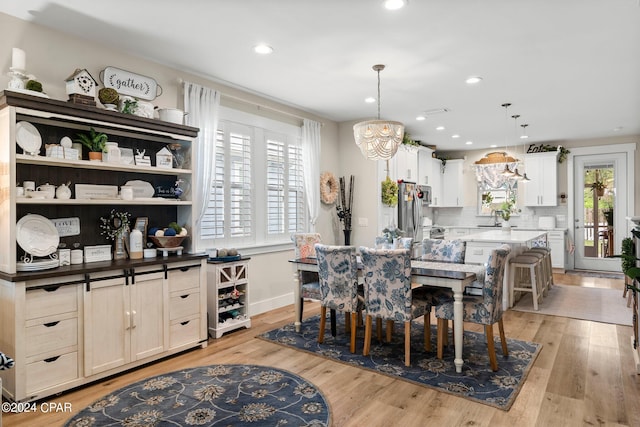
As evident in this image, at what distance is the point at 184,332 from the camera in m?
3.52

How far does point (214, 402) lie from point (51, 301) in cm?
133

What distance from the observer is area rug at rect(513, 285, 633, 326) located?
4.66m

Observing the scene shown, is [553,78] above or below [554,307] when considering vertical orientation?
above

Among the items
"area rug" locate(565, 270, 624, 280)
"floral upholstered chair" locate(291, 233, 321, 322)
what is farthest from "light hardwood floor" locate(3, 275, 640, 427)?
"area rug" locate(565, 270, 624, 280)

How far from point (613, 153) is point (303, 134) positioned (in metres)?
6.44

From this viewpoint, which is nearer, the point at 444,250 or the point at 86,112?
the point at 86,112

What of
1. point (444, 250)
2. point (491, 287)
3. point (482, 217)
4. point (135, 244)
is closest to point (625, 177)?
point (482, 217)

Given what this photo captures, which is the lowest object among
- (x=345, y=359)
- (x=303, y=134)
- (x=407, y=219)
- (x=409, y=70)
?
(x=345, y=359)

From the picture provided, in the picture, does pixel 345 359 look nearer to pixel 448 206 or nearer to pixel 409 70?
pixel 409 70

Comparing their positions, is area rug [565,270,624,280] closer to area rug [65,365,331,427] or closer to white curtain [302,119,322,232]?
white curtain [302,119,322,232]

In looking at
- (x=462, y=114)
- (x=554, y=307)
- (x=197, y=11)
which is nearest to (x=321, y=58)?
(x=197, y=11)

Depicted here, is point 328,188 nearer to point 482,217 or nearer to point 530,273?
point 530,273

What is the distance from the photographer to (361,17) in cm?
289

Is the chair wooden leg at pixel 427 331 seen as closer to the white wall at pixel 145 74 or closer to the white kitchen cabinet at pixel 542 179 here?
the white wall at pixel 145 74
